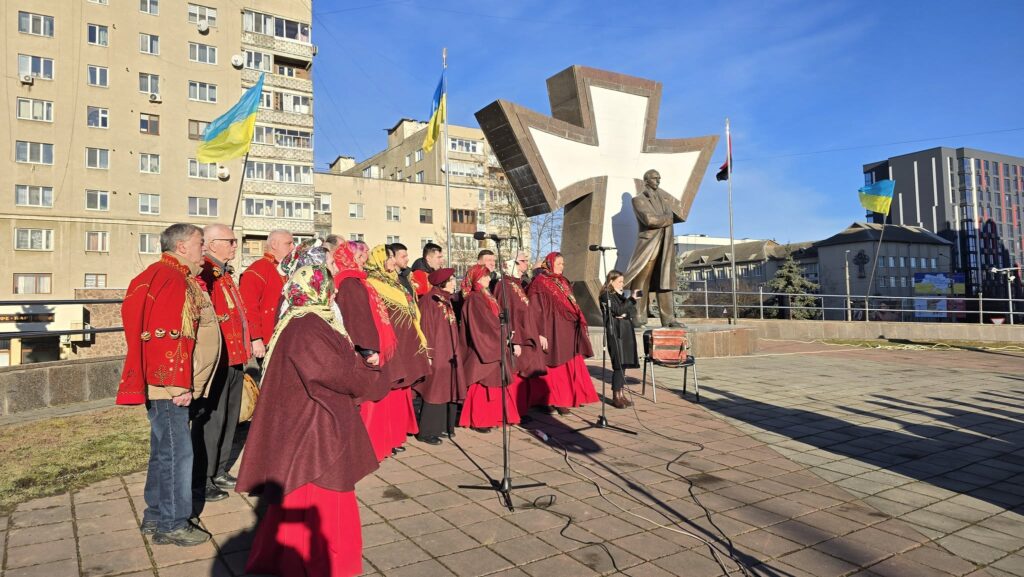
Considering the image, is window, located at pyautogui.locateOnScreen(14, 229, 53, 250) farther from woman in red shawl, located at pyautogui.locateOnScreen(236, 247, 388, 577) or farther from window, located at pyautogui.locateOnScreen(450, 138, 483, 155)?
woman in red shawl, located at pyautogui.locateOnScreen(236, 247, 388, 577)

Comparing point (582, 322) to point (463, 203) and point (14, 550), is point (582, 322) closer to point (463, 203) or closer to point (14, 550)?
point (14, 550)

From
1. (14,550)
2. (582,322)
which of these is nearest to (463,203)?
(582,322)

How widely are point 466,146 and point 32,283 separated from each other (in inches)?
1365

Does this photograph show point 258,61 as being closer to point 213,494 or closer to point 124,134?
point 124,134

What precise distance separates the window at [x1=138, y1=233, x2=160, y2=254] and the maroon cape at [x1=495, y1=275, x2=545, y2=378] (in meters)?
39.4

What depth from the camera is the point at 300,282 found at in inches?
139

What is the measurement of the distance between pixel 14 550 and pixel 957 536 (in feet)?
18.6

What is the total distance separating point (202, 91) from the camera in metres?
42.2

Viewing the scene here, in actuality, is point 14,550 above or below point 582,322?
below

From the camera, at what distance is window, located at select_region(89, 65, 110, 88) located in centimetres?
3966

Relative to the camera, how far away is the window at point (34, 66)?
38250mm

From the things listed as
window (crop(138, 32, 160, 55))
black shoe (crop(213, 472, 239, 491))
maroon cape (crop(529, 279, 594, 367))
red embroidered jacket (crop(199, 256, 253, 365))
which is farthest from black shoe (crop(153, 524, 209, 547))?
window (crop(138, 32, 160, 55))

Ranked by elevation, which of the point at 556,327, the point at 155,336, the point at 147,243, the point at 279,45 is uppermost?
the point at 279,45

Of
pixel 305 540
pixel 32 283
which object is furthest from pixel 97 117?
pixel 305 540
